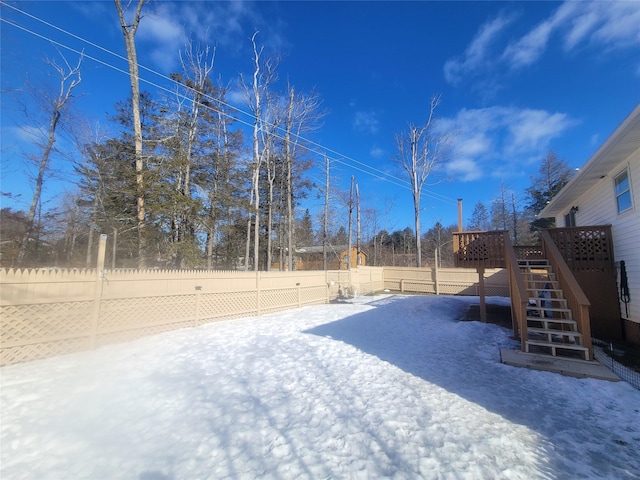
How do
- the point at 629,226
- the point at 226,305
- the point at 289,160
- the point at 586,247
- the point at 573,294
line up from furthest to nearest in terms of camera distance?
the point at 289,160 < the point at 226,305 < the point at 586,247 < the point at 629,226 < the point at 573,294

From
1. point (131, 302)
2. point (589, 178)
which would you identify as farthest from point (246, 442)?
point (589, 178)

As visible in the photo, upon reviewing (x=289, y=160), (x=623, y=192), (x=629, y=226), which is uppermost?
(x=289, y=160)

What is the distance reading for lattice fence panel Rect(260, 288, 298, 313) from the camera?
10.2 m

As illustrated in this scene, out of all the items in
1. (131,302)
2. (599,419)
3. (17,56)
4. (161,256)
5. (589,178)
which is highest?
(17,56)

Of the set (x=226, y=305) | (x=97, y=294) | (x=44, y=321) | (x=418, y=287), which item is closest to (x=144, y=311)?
(x=97, y=294)

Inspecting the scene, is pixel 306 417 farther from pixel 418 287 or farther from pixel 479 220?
pixel 479 220

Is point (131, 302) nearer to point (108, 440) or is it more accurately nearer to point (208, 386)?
point (208, 386)

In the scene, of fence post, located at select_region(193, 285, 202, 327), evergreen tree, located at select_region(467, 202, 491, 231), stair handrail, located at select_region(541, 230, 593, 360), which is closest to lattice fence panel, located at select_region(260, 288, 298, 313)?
fence post, located at select_region(193, 285, 202, 327)

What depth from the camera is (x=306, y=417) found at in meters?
3.32

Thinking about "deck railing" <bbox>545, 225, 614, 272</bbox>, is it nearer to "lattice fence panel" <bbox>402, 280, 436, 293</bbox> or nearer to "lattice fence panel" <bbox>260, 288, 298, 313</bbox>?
"lattice fence panel" <bbox>260, 288, 298, 313</bbox>

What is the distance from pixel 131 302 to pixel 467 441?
6.74 meters

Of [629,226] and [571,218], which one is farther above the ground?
[571,218]

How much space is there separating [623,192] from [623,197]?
0.14 metres

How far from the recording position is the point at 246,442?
9.20 ft
